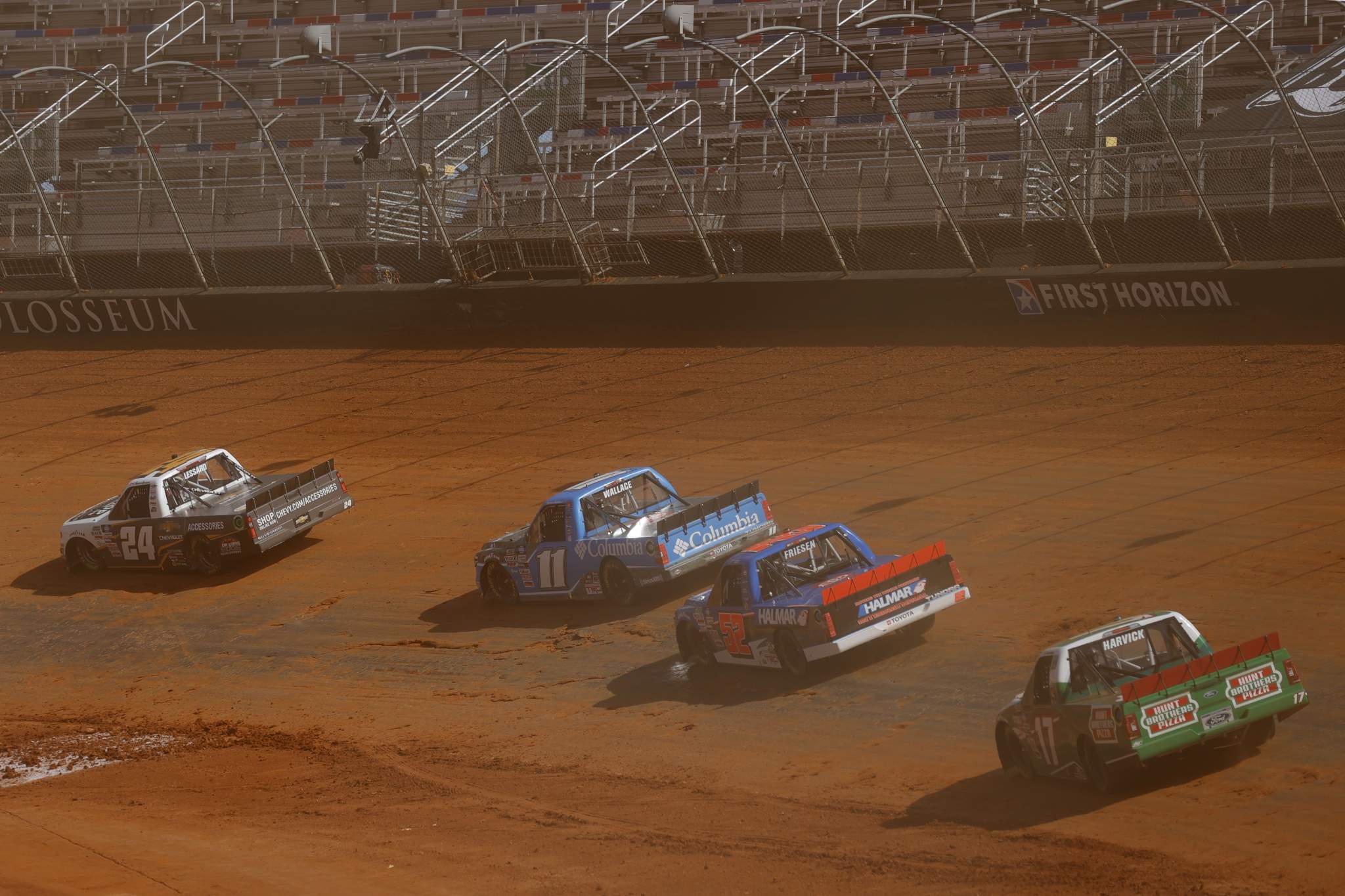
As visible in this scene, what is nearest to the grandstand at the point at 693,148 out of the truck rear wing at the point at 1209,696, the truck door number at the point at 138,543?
the truck door number at the point at 138,543

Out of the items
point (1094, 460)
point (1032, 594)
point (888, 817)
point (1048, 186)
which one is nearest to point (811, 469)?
point (1094, 460)

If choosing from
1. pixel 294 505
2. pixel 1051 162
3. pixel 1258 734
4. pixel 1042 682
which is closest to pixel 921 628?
pixel 1042 682

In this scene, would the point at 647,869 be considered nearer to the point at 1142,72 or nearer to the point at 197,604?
the point at 197,604

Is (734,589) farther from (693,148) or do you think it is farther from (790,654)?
(693,148)

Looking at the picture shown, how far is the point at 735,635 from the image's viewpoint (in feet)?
45.8

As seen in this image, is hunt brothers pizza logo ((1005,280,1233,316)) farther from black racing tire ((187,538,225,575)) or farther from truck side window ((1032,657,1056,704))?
truck side window ((1032,657,1056,704))

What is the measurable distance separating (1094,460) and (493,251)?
1500cm

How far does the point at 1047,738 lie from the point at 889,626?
3.26m

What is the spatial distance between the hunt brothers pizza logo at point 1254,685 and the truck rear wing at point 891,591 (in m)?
3.89

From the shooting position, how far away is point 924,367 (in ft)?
80.6

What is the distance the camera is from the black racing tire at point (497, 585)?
17.6 meters

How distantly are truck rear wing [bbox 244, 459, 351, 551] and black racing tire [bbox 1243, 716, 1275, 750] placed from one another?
44.0 feet

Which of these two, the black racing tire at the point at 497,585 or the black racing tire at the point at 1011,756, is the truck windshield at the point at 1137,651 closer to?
the black racing tire at the point at 1011,756

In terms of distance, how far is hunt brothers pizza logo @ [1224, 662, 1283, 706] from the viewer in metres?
9.83
